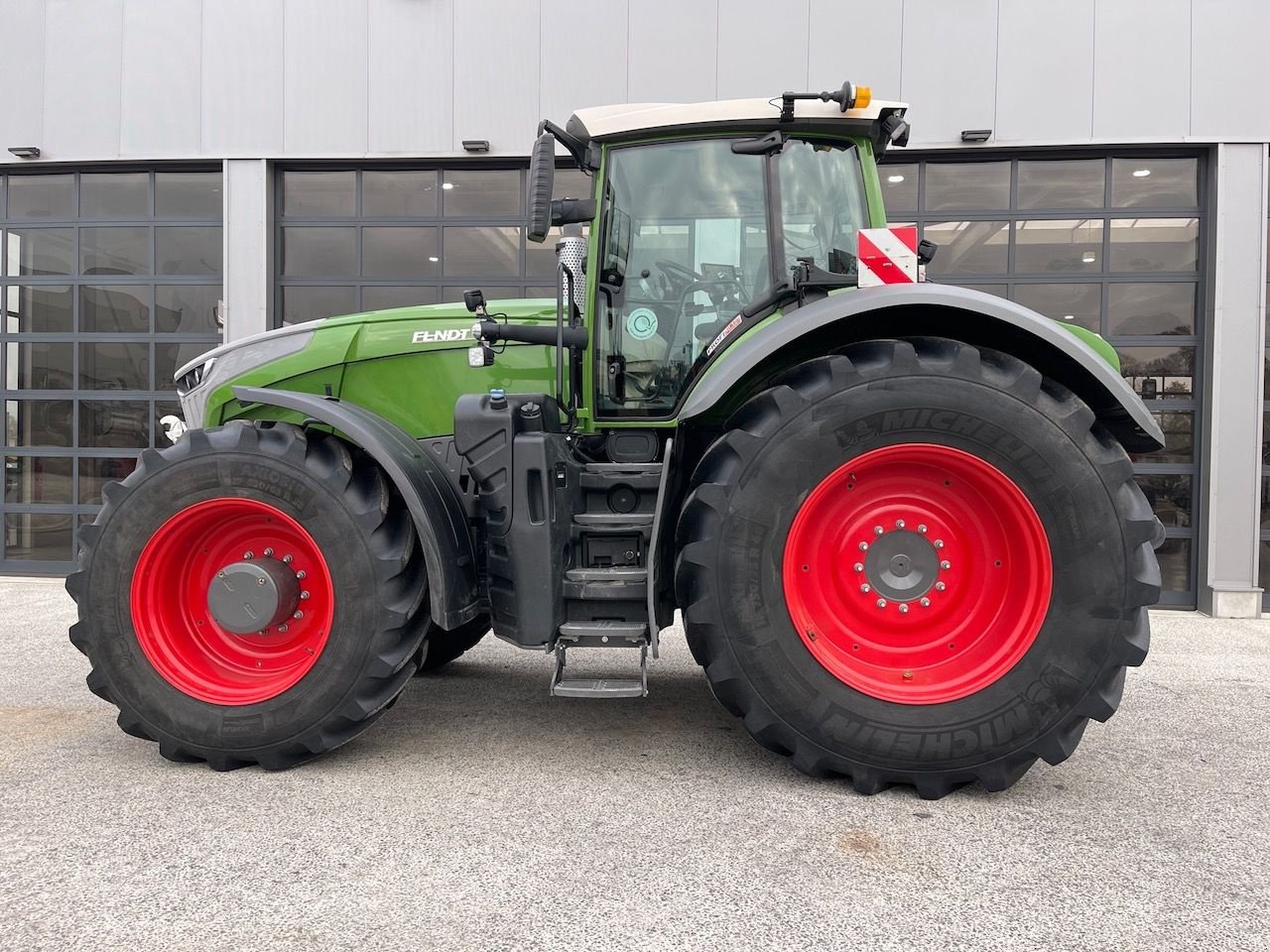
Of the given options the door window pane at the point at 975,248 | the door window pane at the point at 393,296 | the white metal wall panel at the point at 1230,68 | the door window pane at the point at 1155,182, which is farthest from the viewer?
the door window pane at the point at 393,296

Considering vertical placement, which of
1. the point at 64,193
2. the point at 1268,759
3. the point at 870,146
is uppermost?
the point at 64,193

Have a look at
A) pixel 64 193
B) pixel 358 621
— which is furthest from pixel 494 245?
pixel 358 621

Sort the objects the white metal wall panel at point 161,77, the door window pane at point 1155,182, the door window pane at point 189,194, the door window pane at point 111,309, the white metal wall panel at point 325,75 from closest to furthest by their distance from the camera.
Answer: the door window pane at point 1155,182
the white metal wall panel at point 325,75
the white metal wall panel at point 161,77
the door window pane at point 189,194
the door window pane at point 111,309

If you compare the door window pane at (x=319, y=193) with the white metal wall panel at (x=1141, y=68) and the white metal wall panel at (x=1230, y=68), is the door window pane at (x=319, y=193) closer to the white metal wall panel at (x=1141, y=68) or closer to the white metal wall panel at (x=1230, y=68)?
the white metal wall panel at (x=1141, y=68)

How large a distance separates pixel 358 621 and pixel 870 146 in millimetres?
2512

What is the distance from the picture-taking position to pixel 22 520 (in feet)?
24.5

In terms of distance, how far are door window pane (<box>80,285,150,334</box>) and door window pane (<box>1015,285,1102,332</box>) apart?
315 inches

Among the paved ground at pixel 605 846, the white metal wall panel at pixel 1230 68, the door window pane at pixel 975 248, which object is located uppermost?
the white metal wall panel at pixel 1230 68

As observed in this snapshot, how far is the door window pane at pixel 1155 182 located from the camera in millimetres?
6461

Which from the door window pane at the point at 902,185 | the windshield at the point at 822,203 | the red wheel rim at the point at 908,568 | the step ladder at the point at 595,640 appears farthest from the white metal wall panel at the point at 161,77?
the red wheel rim at the point at 908,568

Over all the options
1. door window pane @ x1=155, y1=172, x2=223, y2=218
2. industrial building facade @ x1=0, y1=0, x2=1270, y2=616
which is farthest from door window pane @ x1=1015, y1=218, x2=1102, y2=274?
door window pane @ x1=155, y1=172, x2=223, y2=218

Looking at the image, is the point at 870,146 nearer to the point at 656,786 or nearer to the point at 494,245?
the point at 656,786

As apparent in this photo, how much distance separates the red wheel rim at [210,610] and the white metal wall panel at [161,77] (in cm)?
582

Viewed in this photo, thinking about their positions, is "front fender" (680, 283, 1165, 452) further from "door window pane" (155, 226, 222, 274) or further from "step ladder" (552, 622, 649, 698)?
"door window pane" (155, 226, 222, 274)
